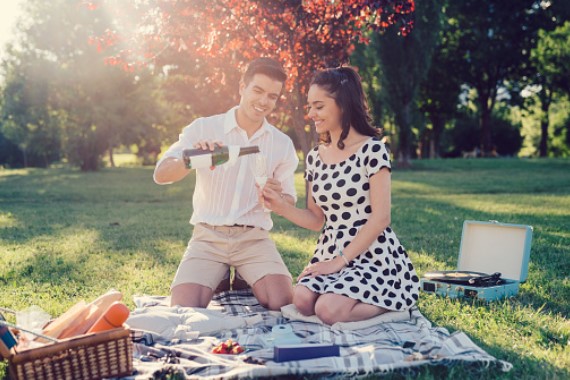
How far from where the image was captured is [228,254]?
15.2 feet

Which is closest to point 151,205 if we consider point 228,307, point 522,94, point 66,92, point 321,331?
point 228,307

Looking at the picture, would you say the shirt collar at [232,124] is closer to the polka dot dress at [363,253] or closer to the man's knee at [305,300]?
the polka dot dress at [363,253]

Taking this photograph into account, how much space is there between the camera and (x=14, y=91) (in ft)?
104

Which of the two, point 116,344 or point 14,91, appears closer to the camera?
point 116,344

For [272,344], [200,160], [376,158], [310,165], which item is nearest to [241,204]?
[310,165]

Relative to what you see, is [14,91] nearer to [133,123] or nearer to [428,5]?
[133,123]

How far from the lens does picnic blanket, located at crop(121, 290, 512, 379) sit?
2.99 m

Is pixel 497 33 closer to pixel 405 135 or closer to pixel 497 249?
pixel 405 135

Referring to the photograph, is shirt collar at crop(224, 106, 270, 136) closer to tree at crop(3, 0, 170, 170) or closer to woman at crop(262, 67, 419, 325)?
woman at crop(262, 67, 419, 325)

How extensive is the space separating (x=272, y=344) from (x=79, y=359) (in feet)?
3.81

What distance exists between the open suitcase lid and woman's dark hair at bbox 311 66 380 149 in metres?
1.88

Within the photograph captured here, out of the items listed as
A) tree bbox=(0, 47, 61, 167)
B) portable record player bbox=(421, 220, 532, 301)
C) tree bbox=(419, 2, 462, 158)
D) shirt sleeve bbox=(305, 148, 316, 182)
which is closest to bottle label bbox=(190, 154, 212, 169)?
shirt sleeve bbox=(305, 148, 316, 182)

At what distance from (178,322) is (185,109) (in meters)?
28.7

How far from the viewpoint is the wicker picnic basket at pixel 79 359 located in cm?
274
